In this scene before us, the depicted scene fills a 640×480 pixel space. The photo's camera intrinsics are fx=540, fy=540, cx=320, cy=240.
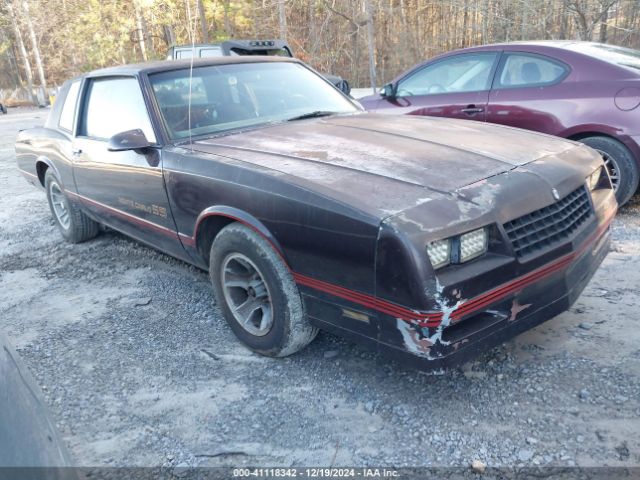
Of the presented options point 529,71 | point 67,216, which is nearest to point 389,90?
point 529,71

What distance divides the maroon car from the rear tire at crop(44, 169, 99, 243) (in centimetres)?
346

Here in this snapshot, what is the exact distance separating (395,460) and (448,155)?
150 centimetres

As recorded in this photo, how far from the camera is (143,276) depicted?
14.2ft

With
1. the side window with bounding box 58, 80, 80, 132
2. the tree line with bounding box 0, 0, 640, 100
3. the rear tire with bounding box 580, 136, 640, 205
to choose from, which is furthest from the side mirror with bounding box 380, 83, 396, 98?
the tree line with bounding box 0, 0, 640, 100

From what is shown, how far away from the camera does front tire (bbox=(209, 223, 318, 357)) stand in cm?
268

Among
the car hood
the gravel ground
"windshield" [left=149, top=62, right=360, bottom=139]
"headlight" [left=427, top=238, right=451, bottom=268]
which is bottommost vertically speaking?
the gravel ground

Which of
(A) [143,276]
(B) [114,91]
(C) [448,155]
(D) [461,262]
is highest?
(B) [114,91]

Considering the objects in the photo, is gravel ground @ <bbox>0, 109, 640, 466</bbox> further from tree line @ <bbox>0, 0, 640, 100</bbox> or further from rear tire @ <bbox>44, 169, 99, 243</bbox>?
tree line @ <bbox>0, 0, 640, 100</bbox>

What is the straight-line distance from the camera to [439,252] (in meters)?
2.15

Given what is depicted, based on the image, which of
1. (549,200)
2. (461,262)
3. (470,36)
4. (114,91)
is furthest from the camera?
(470,36)

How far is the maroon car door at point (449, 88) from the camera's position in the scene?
207 inches

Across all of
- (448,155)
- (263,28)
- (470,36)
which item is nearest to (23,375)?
(448,155)

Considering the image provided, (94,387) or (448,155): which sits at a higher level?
(448,155)

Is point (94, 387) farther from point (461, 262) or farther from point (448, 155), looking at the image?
point (448, 155)
